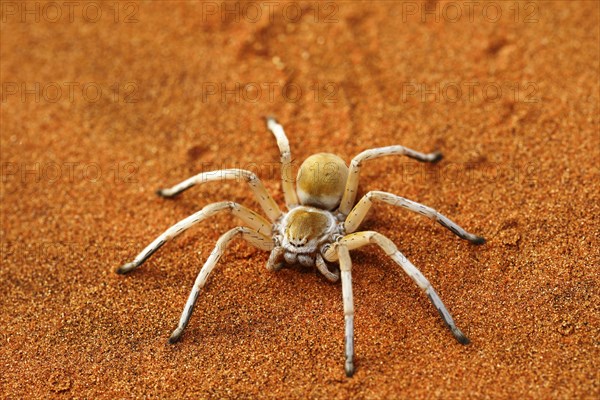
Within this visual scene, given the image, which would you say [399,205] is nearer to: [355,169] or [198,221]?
[355,169]

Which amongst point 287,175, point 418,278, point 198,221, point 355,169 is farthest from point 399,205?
point 198,221

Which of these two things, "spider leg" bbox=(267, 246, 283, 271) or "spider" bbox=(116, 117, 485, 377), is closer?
"spider" bbox=(116, 117, 485, 377)

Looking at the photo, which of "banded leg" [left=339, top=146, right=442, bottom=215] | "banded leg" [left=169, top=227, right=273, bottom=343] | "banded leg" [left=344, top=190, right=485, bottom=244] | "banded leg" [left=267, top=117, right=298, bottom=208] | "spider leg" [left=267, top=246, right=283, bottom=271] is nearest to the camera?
"banded leg" [left=169, top=227, right=273, bottom=343]

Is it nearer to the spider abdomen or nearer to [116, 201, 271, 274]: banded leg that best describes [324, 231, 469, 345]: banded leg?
the spider abdomen

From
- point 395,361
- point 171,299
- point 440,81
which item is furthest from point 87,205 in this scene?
point 440,81

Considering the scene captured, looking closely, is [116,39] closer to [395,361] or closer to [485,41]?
[485,41]

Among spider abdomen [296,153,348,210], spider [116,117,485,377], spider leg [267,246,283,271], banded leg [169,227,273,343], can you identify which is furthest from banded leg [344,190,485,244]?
banded leg [169,227,273,343]

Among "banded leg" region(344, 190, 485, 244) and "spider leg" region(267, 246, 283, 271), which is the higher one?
"banded leg" region(344, 190, 485, 244)

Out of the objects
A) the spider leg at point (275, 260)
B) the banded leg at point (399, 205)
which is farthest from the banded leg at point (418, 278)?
the spider leg at point (275, 260)

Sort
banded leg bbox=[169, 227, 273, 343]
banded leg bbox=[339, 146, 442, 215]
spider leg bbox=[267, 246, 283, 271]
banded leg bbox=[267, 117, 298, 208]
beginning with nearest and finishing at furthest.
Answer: banded leg bbox=[169, 227, 273, 343] → spider leg bbox=[267, 246, 283, 271] → banded leg bbox=[339, 146, 442, 215] → banded leg bbox=[267, 117, 298, 208]
